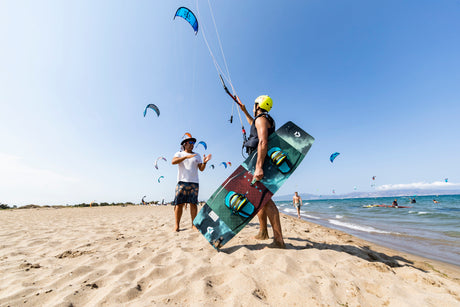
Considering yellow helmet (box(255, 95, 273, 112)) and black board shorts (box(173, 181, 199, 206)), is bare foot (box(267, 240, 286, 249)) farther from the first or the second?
yellow helmet (box(255, 95, 273, 112))

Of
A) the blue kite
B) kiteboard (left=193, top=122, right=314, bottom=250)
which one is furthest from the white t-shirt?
the blue kite

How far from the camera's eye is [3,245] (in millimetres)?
3484

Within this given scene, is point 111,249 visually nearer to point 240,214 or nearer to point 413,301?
point 240,214

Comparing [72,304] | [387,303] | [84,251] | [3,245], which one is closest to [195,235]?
[84,251]

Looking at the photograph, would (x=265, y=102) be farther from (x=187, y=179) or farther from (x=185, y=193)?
(x=185, y=193)

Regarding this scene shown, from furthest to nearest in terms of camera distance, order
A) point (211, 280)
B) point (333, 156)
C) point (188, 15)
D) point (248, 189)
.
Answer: point (333, 156) → point (188, 15) → point (248, 189) → point (211, 280)

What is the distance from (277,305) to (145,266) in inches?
63.3

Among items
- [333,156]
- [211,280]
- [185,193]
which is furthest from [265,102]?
[333,156]

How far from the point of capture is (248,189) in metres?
3.04

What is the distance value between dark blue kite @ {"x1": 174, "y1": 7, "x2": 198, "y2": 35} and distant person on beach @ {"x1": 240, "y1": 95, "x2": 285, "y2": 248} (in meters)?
4.27

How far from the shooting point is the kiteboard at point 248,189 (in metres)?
2.93

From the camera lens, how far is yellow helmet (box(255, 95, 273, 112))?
10.9ft

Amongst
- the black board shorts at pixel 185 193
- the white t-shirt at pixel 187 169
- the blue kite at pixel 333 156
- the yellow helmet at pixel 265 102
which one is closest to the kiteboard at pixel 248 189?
the yellow helmet at pixel 265 102

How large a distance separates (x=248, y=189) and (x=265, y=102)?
1.55 metres
